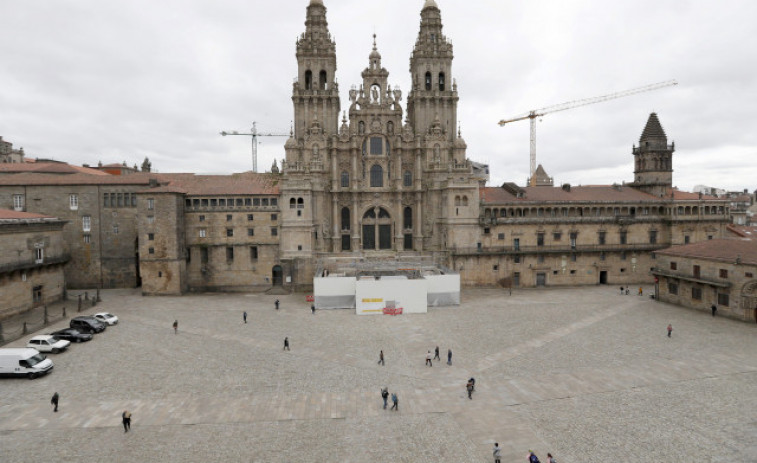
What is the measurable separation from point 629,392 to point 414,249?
127 ft

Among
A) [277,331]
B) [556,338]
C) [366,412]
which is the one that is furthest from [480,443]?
[277,331]

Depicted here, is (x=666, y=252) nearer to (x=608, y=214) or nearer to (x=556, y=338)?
(x=608, y=214)

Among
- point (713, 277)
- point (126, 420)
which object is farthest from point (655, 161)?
point (126, 420)

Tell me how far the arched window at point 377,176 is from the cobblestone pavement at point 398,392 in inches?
1021

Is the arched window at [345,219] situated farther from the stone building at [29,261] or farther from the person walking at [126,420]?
the person walking at [126,420]

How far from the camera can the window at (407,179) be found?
204 ft

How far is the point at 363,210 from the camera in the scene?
61094 mm

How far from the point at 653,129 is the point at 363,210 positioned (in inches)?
1748

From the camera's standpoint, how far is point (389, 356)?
30969 mm

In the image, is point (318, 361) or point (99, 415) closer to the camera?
point (99, 415)

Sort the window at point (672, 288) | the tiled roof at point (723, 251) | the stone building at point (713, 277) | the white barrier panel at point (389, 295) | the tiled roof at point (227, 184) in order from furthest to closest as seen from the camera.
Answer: the tiled roof at point (227, 184), the window at point (672, 288), the white barrier panel at point (389, 295), the tiled roof at point (723, 251), the stone building at point (713, 277)

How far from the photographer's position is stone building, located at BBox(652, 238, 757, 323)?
38750 millimetres

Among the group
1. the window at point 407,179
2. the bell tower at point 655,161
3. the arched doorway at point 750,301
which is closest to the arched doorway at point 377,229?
the window at point 407,179

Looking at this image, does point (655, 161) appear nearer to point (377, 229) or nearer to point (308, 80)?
point (377, 229)
